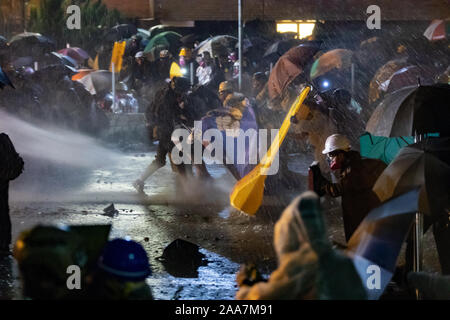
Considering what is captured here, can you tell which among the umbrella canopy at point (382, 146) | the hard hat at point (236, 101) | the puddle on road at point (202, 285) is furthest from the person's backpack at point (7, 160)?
the hard hat at point (236, 101)

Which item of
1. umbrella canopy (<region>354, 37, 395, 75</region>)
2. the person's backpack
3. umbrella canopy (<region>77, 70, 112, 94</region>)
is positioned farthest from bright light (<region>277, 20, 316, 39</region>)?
the person's backpack

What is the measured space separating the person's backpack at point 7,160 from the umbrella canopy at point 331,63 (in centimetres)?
1029

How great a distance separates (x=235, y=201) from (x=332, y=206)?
1.68m

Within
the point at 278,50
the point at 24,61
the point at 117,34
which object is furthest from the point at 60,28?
the point at 278,50

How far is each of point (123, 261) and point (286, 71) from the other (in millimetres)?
10659

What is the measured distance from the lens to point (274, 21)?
37.7 metres

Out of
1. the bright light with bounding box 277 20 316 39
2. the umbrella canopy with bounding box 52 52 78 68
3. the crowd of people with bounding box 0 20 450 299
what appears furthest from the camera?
the bright light with bounding box 277 20 316 39

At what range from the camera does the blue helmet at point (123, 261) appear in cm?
338

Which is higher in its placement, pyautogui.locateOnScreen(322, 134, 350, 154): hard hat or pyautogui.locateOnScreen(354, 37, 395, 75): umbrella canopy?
pyautogui.locateOnScreen(354, 37, 395, 75): umbrella canopy

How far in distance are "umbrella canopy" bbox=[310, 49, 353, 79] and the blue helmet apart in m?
13.5

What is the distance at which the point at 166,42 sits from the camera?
2547 centimetres

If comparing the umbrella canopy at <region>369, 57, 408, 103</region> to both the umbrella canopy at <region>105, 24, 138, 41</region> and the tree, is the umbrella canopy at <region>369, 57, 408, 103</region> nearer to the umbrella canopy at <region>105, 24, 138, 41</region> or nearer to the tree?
the umbrella canopy at <region>105, 24, 138, 41</region>

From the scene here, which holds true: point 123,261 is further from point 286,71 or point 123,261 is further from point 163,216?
point 286,71

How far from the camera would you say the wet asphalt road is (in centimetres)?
677
